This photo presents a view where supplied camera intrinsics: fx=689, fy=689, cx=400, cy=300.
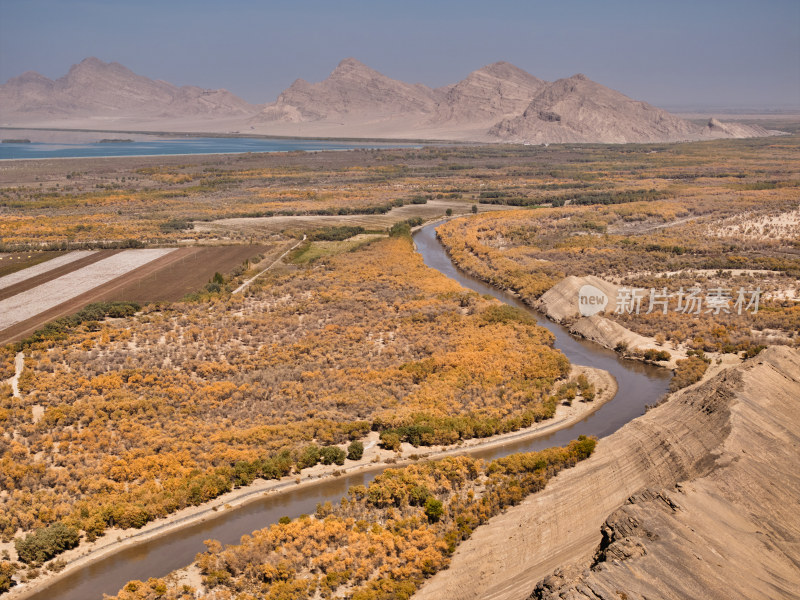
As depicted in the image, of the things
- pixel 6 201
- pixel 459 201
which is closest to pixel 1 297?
pixel 6 201

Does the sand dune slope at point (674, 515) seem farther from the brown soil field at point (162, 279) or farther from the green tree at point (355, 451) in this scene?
the brown soil field at point (162, 279)

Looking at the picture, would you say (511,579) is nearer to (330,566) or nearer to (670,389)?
(330,566)

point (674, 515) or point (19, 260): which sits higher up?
point (19, 260)

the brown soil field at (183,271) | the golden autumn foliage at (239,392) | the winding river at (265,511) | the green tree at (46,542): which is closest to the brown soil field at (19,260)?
the brown soil field at (183,271)

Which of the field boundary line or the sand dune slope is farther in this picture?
the field boundary line

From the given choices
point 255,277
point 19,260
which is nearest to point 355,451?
point 255,277

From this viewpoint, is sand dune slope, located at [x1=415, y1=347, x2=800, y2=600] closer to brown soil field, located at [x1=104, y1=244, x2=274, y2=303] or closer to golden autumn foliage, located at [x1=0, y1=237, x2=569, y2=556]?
golden autumn foliage, located at [x1=0, y1=237, x2=569, y2=556]

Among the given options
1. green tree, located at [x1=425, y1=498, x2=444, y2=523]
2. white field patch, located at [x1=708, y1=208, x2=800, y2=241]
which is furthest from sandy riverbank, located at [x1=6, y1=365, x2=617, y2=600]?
white field patch, located at [x1=708, y1=208, x2=800, y2=241]

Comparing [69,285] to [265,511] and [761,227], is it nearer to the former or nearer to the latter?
[265,511]
